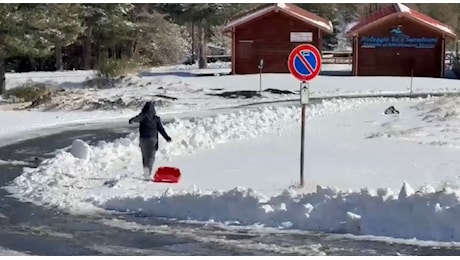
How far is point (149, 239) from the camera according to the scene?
9.73 meters

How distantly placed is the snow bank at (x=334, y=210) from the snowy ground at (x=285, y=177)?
1cm

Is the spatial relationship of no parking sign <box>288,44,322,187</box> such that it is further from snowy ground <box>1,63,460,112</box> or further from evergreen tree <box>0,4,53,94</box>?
evergreen tree <box>0,4,53,94</box>

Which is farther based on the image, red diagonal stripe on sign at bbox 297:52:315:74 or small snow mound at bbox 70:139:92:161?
small snow mound at bbox 70:139:92:161

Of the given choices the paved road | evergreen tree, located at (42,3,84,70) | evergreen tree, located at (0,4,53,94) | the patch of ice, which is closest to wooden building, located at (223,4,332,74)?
evergreen tree, located at (42,3,84,70)

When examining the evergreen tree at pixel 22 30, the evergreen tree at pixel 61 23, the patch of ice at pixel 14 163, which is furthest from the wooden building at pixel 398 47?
the patch of ice at pixel 14 163

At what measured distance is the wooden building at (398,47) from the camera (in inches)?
1929

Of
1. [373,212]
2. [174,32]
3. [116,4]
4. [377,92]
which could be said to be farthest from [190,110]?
[174,32]

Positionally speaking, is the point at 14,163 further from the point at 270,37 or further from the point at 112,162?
the point at 270,37

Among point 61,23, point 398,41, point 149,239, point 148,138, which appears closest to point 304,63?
point 148,138

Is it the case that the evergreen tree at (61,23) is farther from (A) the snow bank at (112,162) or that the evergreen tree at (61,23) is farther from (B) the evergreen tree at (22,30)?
(A) the snow bank at (112,162)

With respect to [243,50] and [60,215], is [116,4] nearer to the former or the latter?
[243,50]

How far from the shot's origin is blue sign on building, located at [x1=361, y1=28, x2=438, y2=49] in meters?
49.2

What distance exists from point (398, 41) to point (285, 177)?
37293mm

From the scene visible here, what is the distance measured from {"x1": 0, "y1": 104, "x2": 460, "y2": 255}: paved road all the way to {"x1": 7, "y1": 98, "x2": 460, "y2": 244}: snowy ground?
49 cm
